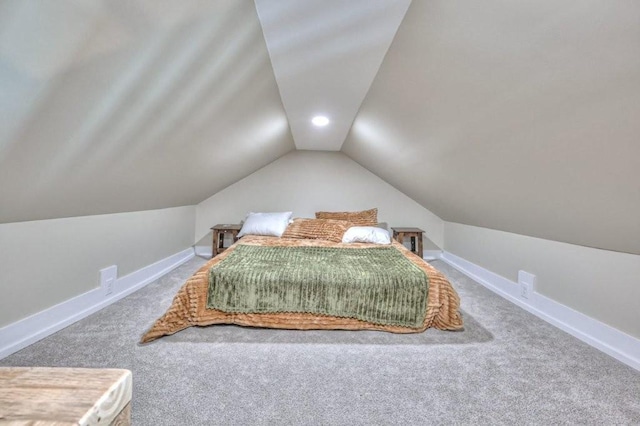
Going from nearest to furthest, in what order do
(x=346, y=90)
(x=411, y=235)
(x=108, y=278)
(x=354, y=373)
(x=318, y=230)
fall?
(x=354, y=373), (x=346, y=90), (x=108, y=278), (x=318, y=230), (x=411, y=235)

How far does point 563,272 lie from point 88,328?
3.34 meters

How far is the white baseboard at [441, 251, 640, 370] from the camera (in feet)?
5.08

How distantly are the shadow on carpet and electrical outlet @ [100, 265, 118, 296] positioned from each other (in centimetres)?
89

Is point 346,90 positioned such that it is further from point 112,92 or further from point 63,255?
point 63,255

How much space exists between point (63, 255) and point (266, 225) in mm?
1851

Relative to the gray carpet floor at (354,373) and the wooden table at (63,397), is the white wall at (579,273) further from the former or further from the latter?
the wooden table at (63,397)

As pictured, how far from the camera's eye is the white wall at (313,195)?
393 centimetres

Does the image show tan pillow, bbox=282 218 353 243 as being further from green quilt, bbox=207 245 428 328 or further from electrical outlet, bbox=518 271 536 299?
electrical outlet, bbox=518 271 536 299

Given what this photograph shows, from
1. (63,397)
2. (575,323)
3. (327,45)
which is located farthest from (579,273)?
(63,397)

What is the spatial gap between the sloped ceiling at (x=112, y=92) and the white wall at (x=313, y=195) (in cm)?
173

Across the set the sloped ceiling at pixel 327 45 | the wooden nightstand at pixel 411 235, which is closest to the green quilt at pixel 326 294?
the sloped ceiling at pixel 327 45

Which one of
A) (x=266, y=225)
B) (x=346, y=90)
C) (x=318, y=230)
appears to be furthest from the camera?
(x=266, y=225)

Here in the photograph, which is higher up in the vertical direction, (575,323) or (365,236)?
Result: (365,236)

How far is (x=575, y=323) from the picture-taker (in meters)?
1.85
